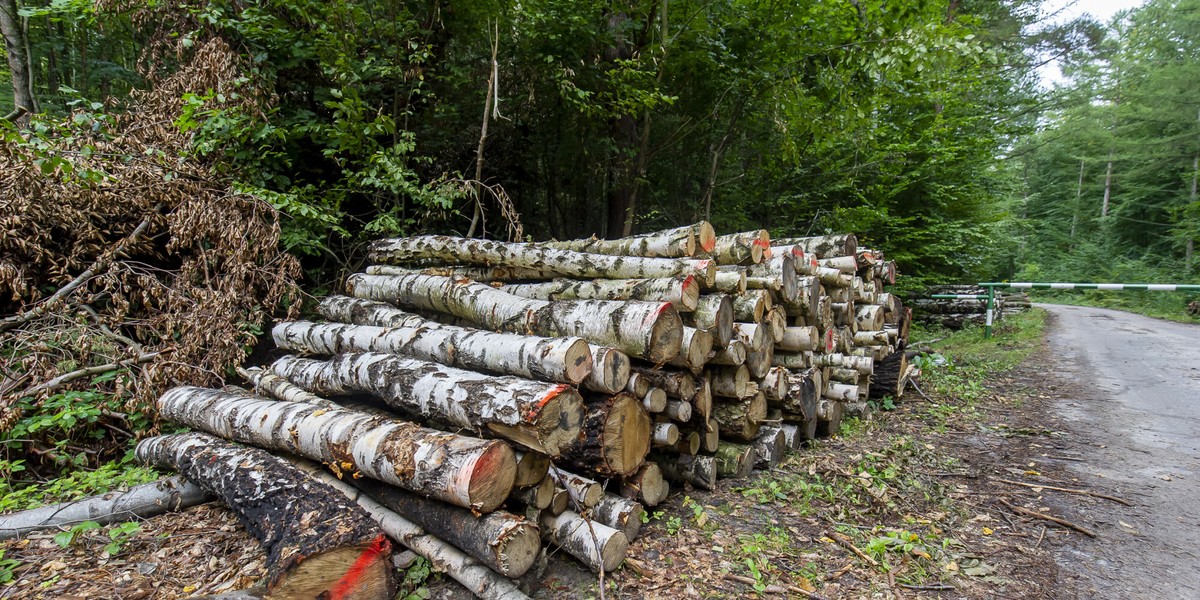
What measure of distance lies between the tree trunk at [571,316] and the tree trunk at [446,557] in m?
1.40

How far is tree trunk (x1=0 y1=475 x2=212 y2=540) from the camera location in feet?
9.79

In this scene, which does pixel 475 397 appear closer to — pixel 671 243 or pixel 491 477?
pixel 491 477

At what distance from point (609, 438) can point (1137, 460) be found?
4226 millimetres

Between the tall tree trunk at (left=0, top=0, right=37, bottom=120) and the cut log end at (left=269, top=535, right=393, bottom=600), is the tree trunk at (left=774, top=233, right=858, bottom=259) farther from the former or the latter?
the tall tree trunk at (left=0, top=0, right=37, bottom=120)

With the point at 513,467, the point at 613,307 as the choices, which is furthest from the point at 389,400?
the point at 613,307

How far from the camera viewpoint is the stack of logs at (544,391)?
2.59 m

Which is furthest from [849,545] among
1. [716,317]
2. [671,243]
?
[671,243]

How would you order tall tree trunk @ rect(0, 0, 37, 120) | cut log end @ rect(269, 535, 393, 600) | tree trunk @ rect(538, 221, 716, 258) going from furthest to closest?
tall tree trunk @ rect(0, 0, 37, 120)
tree trunk @ rect(538, 221, 716, 258)
cut log end @ rect(269, 535, 393, 600)

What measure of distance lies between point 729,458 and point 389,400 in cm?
247

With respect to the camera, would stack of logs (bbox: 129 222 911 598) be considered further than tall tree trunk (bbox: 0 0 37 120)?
No

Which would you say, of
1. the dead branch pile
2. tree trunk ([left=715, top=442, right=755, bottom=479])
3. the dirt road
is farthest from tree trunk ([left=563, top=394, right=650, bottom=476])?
the dead branch pile

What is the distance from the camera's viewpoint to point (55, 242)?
486cm

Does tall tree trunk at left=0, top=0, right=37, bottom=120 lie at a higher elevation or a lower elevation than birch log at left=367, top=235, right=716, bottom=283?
higher

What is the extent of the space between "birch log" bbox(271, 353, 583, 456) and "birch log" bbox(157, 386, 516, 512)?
14 centimetres
